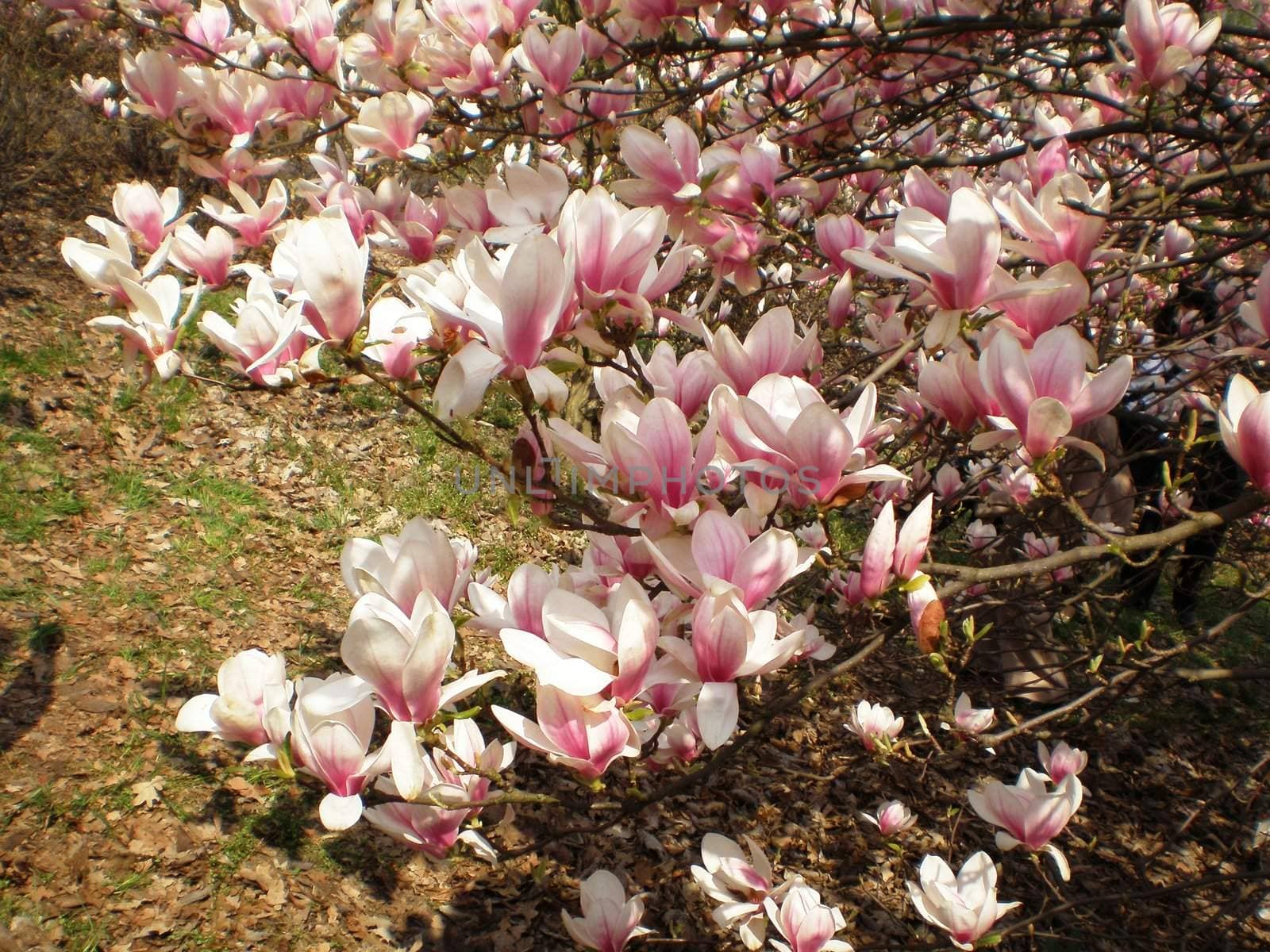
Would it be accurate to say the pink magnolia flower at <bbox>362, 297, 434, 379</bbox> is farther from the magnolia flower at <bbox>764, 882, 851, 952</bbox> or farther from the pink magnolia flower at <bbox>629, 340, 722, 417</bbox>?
the magnolia flower at <bbox>764, 882, 851, 952</bbox>

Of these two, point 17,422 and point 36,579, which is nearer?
point 36,579

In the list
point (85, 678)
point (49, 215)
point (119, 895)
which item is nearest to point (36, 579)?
point (85, 678)

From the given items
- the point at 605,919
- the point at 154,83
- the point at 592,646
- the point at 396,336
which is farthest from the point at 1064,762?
the point at 154,83

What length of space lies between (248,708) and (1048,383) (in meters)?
1.03

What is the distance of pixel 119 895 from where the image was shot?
2.09 metres

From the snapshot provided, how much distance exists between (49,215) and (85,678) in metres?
4.27

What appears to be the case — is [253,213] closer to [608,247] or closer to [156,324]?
[156,324]

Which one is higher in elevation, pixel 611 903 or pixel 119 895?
pixel 611 903

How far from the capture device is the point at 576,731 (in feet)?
2.90

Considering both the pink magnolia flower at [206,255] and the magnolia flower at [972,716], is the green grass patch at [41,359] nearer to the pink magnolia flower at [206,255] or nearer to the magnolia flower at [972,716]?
the pink magnolia flower at [206,255]

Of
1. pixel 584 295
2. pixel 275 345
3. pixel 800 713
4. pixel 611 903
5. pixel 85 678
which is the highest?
pixel 584 295

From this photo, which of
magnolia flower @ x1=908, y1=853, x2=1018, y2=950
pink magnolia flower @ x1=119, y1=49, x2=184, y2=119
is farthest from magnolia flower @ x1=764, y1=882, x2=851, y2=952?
pink magnolia flower @ x1=119, y1=49, x2=184, y2=119

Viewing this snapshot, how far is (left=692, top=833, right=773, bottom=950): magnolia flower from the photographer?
142cm

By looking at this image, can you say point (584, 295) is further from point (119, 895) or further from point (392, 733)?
point (119, 895)
